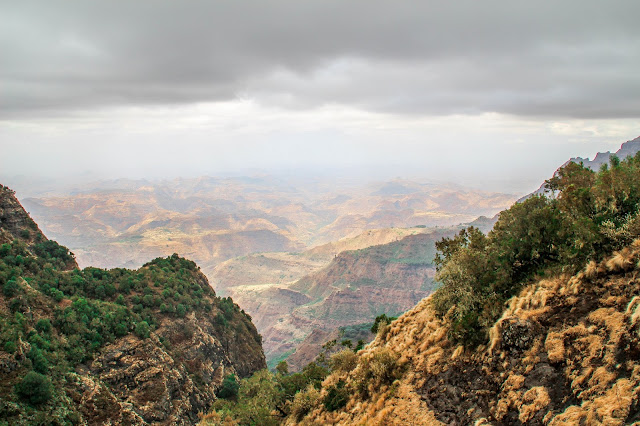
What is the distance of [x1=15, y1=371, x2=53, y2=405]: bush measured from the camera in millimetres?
28688

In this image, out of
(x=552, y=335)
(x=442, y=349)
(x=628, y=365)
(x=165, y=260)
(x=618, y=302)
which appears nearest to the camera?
(x=628, y=365)

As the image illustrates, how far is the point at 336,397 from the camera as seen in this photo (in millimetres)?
28344

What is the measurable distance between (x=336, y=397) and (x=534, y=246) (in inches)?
678

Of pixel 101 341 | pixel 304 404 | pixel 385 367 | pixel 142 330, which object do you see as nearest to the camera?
pixel 385 367

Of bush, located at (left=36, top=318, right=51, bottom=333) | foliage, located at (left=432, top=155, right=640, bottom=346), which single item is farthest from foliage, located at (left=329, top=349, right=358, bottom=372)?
bush, located at (left=36, top=318, right=51, bottom=333)

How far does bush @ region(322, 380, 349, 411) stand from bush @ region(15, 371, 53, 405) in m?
21.2

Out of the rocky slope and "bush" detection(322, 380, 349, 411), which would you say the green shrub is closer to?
"bush" detection(322, 380, 349, 411)

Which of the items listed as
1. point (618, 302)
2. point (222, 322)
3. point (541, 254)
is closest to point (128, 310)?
point (222, 322)

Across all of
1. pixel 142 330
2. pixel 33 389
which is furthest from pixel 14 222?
pixel 33 389

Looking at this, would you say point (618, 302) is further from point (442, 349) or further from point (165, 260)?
point (165, 260)

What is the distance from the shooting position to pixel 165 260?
238 ft

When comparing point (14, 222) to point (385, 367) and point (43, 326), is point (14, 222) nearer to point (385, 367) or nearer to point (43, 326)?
point (43, 326)

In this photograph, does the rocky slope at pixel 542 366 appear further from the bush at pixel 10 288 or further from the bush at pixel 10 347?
the bush at pixel 10 288

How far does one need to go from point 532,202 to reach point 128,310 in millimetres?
44646
